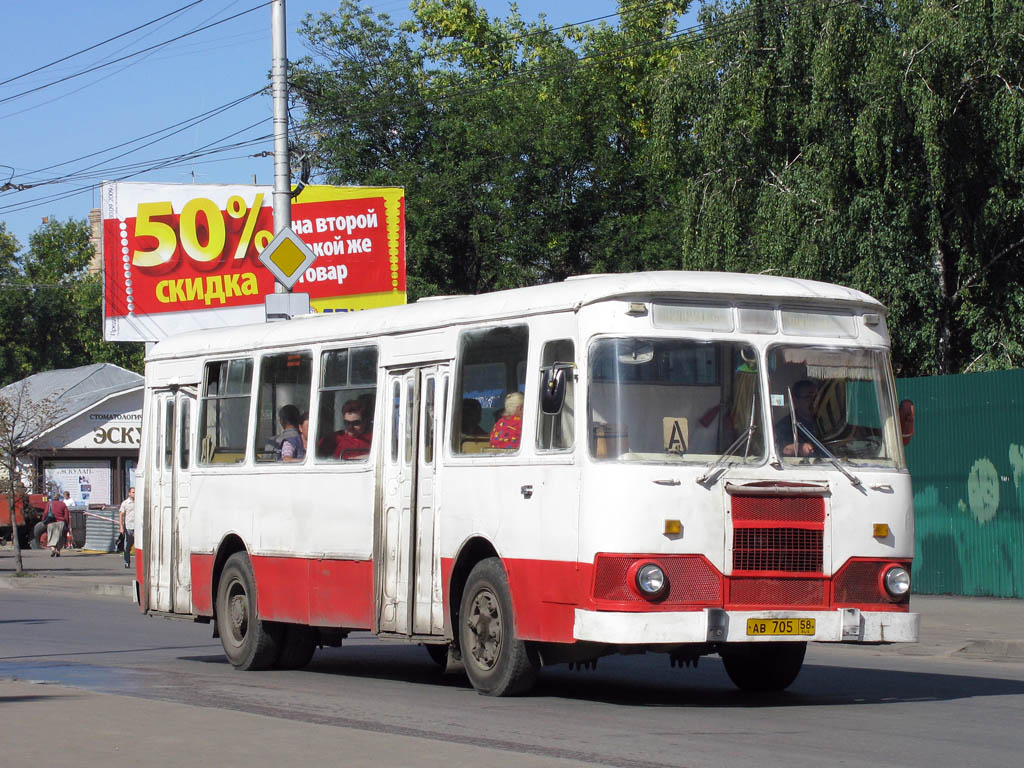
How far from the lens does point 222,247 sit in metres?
35.3

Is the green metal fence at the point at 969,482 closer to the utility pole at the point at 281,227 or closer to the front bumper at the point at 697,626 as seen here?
the utility pole at the point at 281,227

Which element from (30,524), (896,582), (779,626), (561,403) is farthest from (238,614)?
(30,524)

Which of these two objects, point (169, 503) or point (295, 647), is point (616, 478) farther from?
point (169, 503)

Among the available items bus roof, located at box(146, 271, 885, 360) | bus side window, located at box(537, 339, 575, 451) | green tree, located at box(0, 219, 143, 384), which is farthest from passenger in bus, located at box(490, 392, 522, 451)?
green tree, located at box(0, 219, 143, 384)

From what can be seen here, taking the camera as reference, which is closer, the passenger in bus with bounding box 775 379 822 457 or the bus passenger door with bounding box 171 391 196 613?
the passenger in bus with bounding box 775 379 822 457

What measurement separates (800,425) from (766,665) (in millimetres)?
2208

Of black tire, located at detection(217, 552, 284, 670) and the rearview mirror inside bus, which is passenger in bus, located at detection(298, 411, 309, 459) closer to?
black tire, located at detection(217, 552, 284, 670)

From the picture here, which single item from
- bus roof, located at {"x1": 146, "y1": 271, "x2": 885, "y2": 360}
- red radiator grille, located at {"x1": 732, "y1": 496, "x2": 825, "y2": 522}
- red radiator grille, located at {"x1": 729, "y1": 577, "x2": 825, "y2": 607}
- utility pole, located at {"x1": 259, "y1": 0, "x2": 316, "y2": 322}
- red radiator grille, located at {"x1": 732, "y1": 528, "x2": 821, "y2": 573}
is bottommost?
red radiator grille, located at {"x1": 729, "y1": 577, "x2": 825, "y2": 607}

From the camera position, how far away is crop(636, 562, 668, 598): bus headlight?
10.3 meters

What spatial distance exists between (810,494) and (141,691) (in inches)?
205

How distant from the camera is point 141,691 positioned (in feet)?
40.1

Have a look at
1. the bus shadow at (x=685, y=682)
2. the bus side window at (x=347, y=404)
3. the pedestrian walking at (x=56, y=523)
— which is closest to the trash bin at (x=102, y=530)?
the pedestrian walking at (x=56, y=523)

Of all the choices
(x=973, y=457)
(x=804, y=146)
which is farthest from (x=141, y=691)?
(x=804, y=146)

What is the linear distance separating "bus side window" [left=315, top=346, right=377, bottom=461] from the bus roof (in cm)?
20
